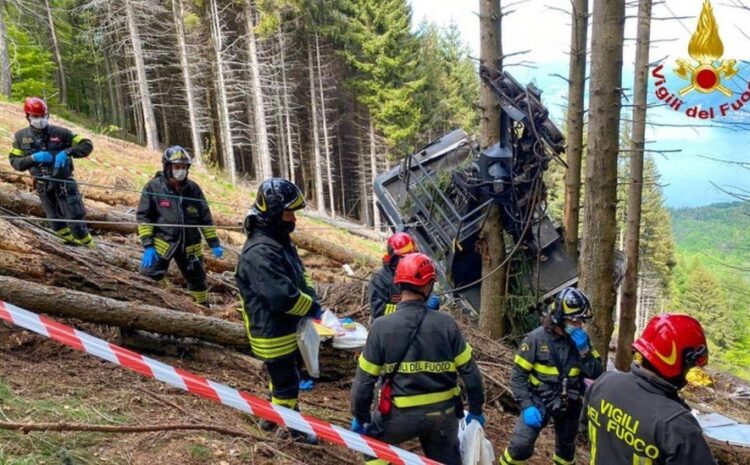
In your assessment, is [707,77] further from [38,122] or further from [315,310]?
[38,122]

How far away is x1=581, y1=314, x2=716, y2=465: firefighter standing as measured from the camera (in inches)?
83.7

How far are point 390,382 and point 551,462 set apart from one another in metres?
2.71

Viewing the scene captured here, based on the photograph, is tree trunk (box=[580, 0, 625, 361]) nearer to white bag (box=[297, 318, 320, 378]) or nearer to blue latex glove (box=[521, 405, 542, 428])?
blue latex glove (box=[521, 405, 542, 428])

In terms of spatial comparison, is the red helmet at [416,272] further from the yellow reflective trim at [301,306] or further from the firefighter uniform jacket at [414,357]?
the yellow reflective trim at [301,306]

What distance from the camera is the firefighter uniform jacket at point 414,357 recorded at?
313cm

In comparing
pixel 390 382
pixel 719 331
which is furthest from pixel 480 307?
pixel 719 331

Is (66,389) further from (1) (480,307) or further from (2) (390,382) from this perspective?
(1) (480,307)

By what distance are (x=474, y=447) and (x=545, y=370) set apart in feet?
3.68

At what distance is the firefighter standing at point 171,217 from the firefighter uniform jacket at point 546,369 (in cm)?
342

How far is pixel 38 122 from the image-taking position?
6.32 metres

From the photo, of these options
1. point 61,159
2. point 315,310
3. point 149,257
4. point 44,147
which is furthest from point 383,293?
point 44,147

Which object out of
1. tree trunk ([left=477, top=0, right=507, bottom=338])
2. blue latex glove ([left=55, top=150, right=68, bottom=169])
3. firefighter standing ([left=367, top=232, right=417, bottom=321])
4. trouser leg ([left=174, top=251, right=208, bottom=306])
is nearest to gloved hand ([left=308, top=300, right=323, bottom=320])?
firefighter standing ([left=367, top=232, right=417, bottom=321])

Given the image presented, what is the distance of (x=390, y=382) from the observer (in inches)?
126

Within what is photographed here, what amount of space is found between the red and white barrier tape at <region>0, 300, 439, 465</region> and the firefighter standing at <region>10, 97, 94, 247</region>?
3915 mm
